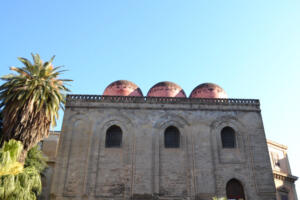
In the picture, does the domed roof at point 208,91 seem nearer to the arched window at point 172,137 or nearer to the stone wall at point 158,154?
the stone wall at point 158,154

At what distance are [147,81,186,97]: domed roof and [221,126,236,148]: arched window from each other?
13.7ft

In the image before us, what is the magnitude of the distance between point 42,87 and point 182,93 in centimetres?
1109

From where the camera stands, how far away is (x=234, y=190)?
1867cm

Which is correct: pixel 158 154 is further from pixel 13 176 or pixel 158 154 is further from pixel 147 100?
pixel 13 176

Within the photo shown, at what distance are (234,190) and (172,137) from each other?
5.08 m

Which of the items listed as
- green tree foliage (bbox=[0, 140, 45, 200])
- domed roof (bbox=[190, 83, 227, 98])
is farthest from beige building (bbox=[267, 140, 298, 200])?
green tree foliage (bbox=[0, 140, 45, 200])

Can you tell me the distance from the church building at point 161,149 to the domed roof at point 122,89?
4.6 inches

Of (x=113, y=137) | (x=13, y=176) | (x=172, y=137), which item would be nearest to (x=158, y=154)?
(x=172, y=137)

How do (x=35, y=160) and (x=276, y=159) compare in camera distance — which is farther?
(x=276, y=159)

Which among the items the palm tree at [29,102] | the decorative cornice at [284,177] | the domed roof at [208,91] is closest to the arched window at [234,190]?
the decorative cornice at [284,177]

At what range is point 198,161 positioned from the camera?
62.8ft

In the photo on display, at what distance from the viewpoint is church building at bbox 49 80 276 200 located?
18344mm

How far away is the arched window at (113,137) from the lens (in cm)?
1984

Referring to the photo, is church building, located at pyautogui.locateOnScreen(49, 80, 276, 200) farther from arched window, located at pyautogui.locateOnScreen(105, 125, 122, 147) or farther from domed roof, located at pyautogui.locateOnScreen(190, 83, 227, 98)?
domed roof, located at pyautogui.locateOnScreen(190, 83, 227, 98)
